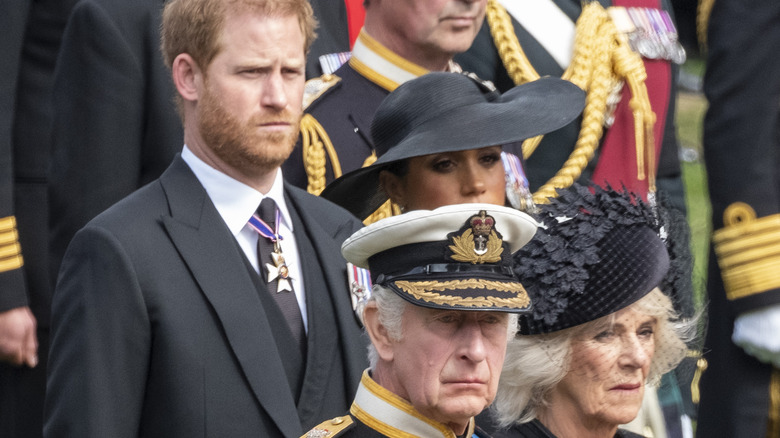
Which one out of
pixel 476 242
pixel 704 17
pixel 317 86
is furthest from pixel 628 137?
pixel 476 242

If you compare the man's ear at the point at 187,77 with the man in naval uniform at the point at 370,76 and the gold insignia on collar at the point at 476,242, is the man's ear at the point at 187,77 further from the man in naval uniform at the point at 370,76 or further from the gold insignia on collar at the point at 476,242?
the gold insignia on collar at the point at 476,242

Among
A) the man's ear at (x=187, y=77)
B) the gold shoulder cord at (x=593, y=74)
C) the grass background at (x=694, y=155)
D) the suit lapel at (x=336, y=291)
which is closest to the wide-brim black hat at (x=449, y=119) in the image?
the suit lapel at (x=336, y=291)

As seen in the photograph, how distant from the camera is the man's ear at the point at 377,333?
343cm

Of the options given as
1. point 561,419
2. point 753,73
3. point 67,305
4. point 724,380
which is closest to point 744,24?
point 753,73

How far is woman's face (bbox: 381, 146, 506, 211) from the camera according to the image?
448cm

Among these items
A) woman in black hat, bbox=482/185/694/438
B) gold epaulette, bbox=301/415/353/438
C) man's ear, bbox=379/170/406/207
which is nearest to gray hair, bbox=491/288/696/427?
woman in black hat, bbox=482/185/694/438

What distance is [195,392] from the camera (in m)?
3.88

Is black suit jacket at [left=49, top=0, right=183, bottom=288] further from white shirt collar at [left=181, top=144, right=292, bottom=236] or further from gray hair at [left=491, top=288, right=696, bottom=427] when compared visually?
gray hair at [left=491, top=288, right=696, bottom=427]

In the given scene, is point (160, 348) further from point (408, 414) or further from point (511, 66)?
point (511, 66)

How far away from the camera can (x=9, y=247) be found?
4758 mm

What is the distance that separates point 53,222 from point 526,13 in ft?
6.30

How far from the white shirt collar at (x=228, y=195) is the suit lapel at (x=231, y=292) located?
4cm

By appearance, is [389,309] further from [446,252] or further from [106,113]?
[106,113]

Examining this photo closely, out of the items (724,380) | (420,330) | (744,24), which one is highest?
(744,24)
